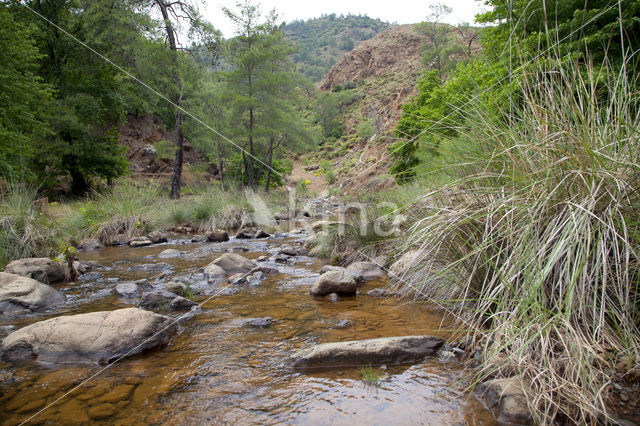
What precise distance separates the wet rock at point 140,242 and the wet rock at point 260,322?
6.39 m

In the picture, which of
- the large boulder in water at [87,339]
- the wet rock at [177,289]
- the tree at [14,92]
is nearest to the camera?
the large boulder in water at [87,339]

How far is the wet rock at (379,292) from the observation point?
372 centimetres

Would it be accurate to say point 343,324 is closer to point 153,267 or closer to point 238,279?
point 238,279

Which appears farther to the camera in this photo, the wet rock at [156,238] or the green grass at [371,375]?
the wet rock at [156,238]

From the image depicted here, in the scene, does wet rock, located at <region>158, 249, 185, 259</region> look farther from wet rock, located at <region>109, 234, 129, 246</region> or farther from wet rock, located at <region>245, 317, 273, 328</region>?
wet rock, located at <region>245, 317, 273, 328</region>

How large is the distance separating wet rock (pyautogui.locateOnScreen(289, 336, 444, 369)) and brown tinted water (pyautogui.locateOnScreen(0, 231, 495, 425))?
0.23 ft

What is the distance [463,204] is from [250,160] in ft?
60.0

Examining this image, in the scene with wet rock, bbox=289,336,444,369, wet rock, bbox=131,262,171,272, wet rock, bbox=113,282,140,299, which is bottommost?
wet rock, bbox=131,262,171,272

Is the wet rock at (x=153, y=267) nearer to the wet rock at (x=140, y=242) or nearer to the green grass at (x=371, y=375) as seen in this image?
the wet rock at (x=140, y=242)

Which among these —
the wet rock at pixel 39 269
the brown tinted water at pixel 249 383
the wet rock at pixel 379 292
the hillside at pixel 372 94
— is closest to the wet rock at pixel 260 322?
the brown tinted water at pixel 249 383

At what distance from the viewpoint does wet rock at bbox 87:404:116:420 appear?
183 cm

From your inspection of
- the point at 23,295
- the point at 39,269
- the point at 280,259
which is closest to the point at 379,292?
the point at 280,259

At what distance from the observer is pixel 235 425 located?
173 centimetres

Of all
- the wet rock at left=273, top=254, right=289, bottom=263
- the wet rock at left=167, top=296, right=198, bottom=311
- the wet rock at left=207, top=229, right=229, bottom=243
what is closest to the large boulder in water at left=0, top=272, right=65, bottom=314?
the wet rock at left=167, top=296, right=198, bottom=311
